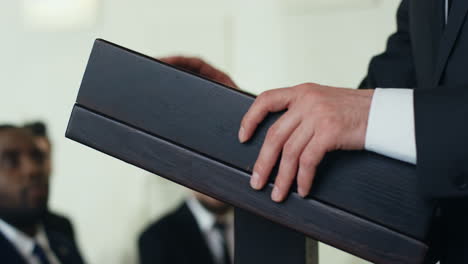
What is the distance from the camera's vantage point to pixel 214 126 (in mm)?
596

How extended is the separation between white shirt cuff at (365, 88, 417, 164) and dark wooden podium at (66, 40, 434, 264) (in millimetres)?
16

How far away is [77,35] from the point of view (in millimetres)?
2914

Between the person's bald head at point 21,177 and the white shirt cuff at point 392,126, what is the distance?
2259 millimetres

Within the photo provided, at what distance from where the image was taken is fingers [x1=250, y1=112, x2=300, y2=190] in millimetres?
570

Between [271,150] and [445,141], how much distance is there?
0.15 m

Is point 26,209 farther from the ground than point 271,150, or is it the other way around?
point 271,150

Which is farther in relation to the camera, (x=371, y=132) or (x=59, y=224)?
(x=59, y=224)

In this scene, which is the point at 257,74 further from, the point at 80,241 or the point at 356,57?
the point at 80,241

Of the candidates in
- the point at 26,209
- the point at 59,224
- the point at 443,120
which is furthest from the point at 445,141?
the point at 59,224

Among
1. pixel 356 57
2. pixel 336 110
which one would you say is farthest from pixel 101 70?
pixel 356 57

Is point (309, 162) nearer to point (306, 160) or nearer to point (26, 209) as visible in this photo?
point (306, 160)

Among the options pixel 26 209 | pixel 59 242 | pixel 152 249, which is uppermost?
pixel 26 209

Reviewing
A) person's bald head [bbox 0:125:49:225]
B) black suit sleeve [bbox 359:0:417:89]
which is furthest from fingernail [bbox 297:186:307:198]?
person's bald head [bbox 0:125:49:225]

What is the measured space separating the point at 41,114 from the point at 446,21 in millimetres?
2406
